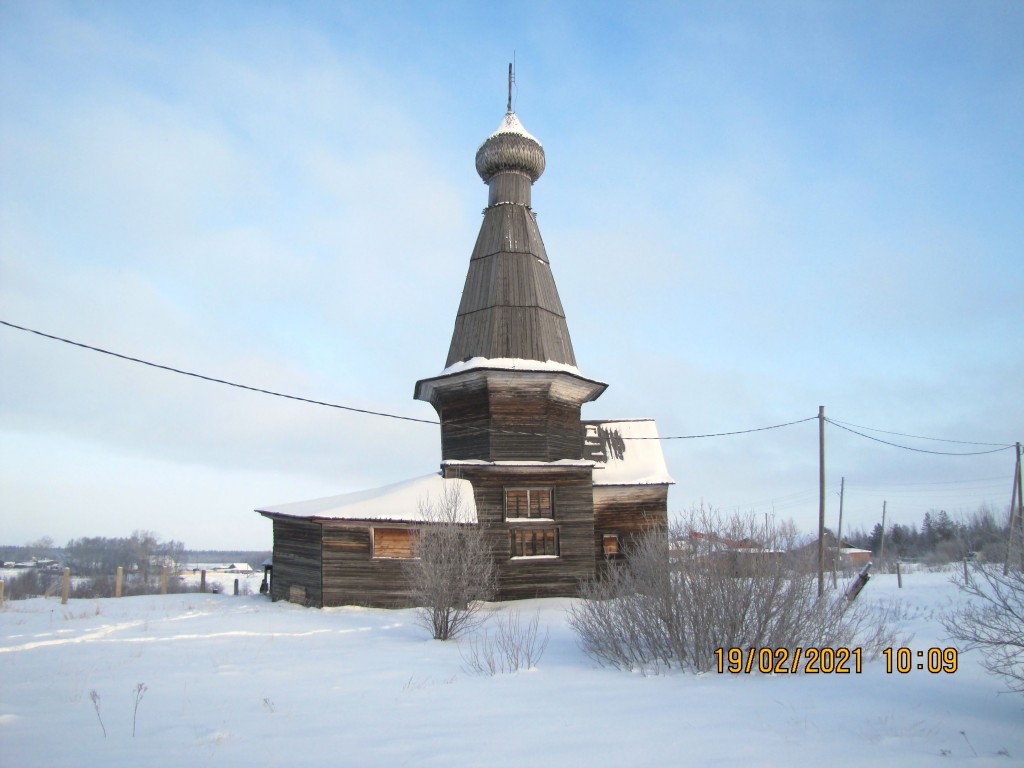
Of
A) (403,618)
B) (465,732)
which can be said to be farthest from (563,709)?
(403,618)

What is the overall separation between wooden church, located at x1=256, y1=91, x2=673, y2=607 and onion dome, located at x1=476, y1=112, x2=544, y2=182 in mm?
79

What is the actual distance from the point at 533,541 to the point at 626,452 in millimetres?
6357

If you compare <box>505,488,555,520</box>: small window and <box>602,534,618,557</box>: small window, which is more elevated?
<box>505,488,555,520</box>: small window

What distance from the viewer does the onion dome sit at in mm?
23219

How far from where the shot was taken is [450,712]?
22.1 ft

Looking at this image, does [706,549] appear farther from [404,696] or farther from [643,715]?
[404,696]

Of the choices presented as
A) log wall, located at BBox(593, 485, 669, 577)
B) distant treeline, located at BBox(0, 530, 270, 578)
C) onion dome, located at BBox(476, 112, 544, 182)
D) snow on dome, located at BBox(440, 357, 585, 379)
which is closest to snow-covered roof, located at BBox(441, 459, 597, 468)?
snow on dome, located at BBox(440, 357, 585, 379)

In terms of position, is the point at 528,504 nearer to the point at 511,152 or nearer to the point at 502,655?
the point at 502,655

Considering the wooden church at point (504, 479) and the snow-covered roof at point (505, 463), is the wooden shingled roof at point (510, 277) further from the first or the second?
the snow-covered roof at point (505, 463)

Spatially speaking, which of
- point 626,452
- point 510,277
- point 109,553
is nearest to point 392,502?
point 510,277

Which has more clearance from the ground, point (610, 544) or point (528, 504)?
point (528, 504)

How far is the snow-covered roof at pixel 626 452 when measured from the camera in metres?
23.2

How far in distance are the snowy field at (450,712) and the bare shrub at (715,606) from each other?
46 cm
